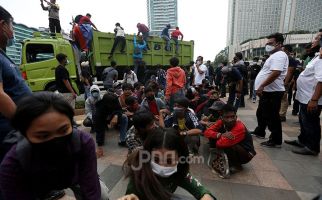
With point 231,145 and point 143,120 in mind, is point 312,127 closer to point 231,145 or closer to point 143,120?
point 231,145

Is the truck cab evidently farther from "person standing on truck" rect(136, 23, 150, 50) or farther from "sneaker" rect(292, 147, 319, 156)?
"sneaker" rect(292, 147, 319, 156)

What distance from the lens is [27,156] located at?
93cm

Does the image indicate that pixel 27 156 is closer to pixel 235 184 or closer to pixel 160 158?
pixel 160 158

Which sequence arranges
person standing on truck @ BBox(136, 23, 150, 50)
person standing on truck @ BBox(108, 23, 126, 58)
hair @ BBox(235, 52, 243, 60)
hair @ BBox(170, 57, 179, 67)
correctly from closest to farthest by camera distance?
hair @ BBox(170, 57, 179, 67) → hair @ BBox(235, 52, 243, 60) → person standing on truck @ BBox(108, 23, 126, 58) → person standing on truck @ BBox(136, 23, 150, 50)

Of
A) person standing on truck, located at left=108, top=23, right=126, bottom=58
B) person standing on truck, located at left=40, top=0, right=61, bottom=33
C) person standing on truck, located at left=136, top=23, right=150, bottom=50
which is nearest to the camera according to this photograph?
person standing on truck, located at left=40, top=0, right=61, bottom=33

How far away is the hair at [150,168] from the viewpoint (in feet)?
4.25

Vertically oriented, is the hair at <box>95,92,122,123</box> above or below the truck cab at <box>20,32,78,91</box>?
below

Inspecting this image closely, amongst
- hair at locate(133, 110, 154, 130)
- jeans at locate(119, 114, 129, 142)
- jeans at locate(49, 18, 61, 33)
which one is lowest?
jeans at locate(119, 114, 129, 142)

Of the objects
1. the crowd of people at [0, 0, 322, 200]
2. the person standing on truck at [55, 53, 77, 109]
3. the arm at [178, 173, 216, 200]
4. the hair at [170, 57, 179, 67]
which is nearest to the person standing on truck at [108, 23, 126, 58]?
the person standing on truck at [55, 53, 77, 109]

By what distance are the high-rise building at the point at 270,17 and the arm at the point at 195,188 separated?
Result: 7164cm

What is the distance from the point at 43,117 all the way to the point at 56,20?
25.6 ft

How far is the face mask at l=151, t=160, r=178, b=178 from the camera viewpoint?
1.36m

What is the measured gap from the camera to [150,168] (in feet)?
4.41

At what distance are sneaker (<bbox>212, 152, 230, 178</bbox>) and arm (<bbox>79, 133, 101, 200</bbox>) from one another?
1.70 metres
